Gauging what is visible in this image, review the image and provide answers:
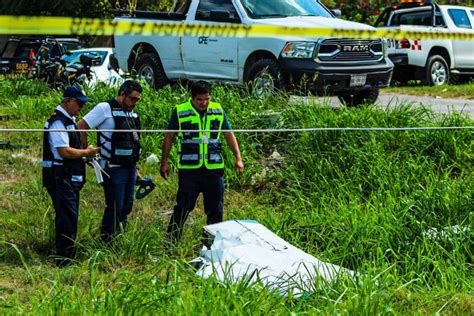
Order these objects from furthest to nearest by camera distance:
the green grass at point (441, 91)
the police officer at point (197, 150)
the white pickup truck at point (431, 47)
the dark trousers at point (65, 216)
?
the white pickup truck at point (431, 47) → the green grass at point (441, 91) → the police officer at point (197, 150) → the dark trousers at point (65, 216)

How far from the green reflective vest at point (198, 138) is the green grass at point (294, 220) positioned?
65 centimetres

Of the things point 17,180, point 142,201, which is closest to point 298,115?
point 142,201

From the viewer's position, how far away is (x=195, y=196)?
7.14 metres

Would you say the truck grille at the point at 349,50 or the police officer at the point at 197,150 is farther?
the truck grille at the point at 349,50

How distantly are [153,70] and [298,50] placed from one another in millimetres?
3298

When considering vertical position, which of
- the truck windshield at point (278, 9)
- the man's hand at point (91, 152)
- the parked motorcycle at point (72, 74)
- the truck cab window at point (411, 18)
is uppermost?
the truck windshield at point (278, 9)

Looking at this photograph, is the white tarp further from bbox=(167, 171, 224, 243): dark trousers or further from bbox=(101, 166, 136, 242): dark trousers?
bbox=(101, 166, 136, 242): dark trousers

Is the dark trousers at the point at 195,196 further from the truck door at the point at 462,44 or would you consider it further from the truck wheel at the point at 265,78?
the truck door at the point at 462,44

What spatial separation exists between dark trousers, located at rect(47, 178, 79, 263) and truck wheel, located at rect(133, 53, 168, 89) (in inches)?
264

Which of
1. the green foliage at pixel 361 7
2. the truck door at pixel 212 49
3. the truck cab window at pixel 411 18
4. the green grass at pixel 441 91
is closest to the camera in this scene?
the truck door at pixel 212 49

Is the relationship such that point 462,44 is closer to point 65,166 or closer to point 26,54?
point 26,54

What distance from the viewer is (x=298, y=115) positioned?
973 centimetres

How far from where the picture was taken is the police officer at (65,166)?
6609 mm

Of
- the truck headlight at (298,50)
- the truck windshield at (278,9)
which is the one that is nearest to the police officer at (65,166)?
the truck headlight at (298,50)
